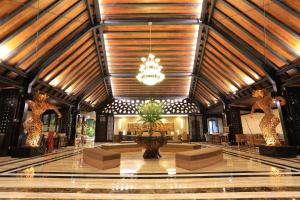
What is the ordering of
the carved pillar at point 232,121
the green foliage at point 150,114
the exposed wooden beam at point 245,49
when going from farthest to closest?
1. the carved pillar at point 232,121
2. the exposed wooden beam at point 245,49
3. the green foliage at point 150,114

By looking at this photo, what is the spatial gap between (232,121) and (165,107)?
6.32m

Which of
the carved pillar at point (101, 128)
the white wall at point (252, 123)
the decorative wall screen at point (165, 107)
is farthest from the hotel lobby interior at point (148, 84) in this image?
the decorative wall screen at point (165, 107)

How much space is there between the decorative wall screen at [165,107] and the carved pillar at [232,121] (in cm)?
459

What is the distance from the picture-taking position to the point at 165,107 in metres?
15.6

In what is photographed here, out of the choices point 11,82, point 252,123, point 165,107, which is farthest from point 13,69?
point 252,123

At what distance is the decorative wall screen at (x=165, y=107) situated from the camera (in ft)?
51.0

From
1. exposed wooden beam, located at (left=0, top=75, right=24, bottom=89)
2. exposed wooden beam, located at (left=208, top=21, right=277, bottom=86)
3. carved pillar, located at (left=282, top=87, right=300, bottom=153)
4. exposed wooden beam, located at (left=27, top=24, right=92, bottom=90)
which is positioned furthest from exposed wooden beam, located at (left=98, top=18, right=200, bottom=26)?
carved pillar, located at (left=282, top=87, right=300, bottom=153)

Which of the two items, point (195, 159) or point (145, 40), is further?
point (145, 40)

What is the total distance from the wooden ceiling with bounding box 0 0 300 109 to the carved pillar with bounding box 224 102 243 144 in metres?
1.22

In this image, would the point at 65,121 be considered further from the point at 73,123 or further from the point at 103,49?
the point at 103,49

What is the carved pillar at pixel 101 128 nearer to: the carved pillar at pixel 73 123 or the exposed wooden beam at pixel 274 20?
the carved pillar at pixel 73 123

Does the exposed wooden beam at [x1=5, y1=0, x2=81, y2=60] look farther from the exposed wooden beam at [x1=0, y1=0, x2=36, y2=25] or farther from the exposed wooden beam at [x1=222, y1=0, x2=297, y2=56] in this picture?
the exposed wooden beam at [x1=222, y1=0, x2=297, y2=56]

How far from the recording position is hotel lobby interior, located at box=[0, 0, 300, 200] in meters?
2.82

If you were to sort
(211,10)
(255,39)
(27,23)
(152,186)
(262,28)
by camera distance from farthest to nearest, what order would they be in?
(211,10), (255,39), (262,28), (27,23), (152,186)
